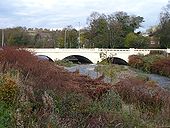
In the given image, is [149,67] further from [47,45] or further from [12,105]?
[47,45]

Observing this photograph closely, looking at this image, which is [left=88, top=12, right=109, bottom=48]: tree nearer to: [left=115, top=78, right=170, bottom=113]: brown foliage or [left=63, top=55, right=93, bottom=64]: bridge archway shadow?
[left=63, top=55, right=93, bottom=64]: bridge archway shadow

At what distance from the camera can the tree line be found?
8144 cm

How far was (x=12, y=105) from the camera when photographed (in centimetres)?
908

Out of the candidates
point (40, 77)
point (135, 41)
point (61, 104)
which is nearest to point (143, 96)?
point (40, 77)

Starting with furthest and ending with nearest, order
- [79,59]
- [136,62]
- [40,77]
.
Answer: [79,59] → [136,62] → [40,77]

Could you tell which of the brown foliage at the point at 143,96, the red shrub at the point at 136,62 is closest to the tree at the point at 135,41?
the red shrub at the point at 136,62

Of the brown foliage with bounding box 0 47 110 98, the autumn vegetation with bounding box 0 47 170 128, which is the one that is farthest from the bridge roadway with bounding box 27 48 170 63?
the autumn vegetation with bounding box 0 47 170 128

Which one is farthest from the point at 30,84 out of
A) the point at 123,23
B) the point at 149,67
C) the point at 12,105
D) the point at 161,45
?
the point at 123,23

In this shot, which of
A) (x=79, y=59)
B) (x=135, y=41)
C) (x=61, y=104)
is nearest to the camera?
(x=61, y=104)

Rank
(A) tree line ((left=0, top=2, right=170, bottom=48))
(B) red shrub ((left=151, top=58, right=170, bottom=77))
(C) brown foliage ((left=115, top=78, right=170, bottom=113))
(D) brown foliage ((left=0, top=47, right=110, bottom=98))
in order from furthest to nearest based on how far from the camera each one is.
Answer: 1. (A) tree line ((left=0, top=2, right=170, bottom=48))
2. (B) red shrub ((left=151, top=58, right=170, bottom=77))
3. (C) brown foliage ((left=115, top=78, right=170, bottom=113))
4. (D) brown foliage ((left=0, top=47, right=110, bottom=98))

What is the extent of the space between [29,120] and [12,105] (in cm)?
112

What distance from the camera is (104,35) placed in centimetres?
8656

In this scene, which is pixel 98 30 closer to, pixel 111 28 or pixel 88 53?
pixel 111 28

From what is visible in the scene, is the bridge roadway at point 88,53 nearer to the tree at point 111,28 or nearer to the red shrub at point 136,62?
the red shrub at point 136,62
